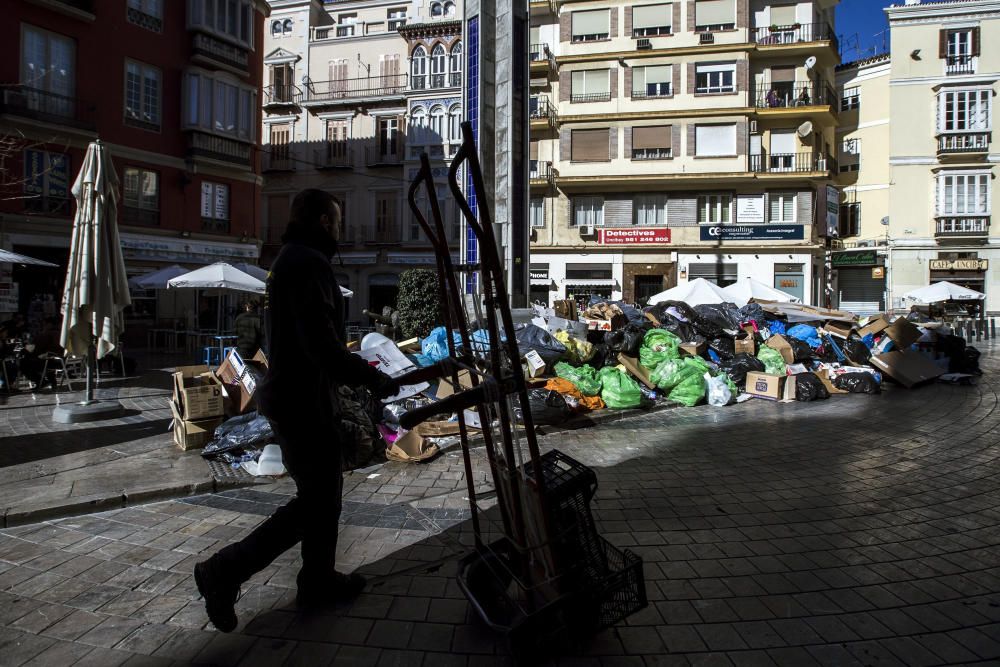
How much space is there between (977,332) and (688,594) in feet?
91.3

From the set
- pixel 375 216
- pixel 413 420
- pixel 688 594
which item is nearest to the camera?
pixel 413 420

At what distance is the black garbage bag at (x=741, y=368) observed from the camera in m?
10.1

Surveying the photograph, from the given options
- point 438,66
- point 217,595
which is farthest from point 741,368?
point 438,66

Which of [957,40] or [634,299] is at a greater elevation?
[957,40]

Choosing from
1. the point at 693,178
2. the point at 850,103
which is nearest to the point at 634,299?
the point at 693,178

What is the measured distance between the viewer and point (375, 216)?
34.3 metres

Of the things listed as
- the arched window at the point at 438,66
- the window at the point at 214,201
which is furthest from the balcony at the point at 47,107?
the arched window at the point at 438,66

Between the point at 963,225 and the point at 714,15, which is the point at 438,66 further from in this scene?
the point at 963,225

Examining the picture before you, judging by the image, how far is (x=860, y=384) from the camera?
34.2 ft

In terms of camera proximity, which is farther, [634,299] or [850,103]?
[850,103]

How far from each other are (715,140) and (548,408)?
26.3 meters

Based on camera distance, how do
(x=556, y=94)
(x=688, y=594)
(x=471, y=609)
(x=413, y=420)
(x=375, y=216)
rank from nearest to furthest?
(x=413, y=420) < (x=471, y=609) < (x=688, y=594) < (x=556, y=94) < (x=375, y=216)

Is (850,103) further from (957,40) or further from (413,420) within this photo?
(413,420)

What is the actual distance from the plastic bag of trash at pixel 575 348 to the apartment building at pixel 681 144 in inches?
811
